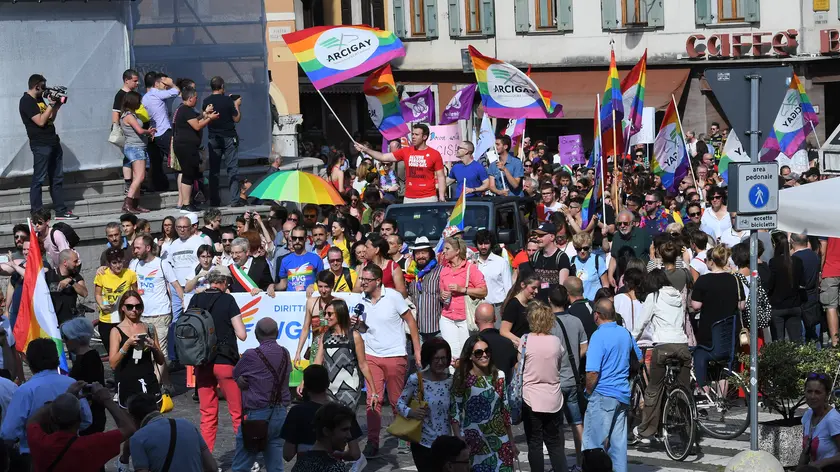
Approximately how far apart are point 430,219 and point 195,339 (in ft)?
22.4

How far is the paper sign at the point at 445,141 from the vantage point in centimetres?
2419

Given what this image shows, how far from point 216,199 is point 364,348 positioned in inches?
380

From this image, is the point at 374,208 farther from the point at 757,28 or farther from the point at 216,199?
the point at 757,28

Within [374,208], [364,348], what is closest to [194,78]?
[374,208]

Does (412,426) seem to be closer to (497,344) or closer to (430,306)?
(497,344)

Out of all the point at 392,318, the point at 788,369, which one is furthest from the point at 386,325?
the point at 788,369

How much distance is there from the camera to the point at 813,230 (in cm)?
1071

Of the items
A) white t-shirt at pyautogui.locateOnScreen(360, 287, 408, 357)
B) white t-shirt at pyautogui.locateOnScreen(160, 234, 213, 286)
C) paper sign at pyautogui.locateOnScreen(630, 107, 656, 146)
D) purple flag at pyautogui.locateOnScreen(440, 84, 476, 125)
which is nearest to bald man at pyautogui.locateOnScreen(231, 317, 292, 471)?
white t-shirt at pyautogui.locateOnScreen(360, 287, 408, 357)

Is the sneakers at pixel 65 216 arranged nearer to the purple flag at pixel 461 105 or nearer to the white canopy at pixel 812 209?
the purple flag at pixel 461 105

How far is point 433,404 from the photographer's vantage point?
10188 mm

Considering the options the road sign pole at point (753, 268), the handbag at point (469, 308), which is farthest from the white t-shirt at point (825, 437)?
the handbag at point (469, 308)

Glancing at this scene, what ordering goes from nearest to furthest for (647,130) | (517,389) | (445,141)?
(517,389) < (445,141) < (647,130)

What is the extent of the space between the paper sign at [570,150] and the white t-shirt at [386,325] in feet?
53.2

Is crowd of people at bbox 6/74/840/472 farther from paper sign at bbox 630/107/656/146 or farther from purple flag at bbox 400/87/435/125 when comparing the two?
paper sign at bbox 630/107/656/146
